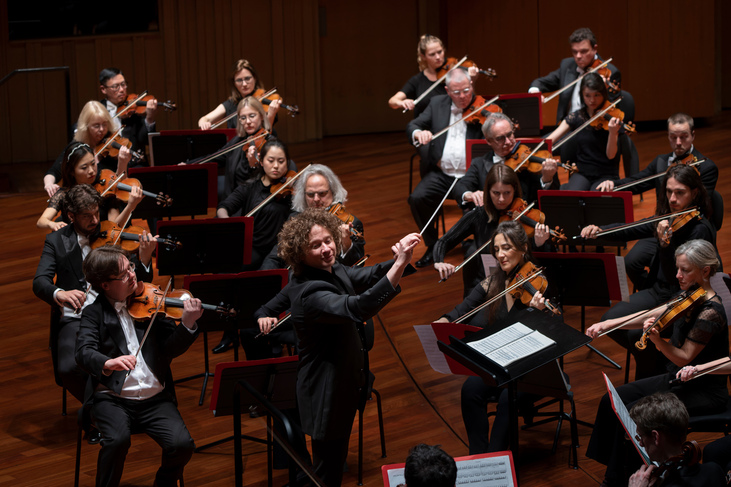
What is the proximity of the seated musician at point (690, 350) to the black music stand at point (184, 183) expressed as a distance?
2244 mm

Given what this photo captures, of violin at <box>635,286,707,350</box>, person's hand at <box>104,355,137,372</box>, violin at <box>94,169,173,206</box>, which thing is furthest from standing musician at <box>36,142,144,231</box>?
violin at <box>635,286,707,350</box>

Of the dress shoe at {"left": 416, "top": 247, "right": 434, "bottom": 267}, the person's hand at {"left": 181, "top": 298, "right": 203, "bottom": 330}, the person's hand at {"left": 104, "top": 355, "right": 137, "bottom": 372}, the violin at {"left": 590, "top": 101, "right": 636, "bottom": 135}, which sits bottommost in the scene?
the dress shoe at {"left": 416, "top": 247, "right": 434, "bottom": 267}

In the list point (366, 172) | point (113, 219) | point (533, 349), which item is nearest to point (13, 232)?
point (113, 219)

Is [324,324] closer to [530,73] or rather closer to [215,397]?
[215,397]

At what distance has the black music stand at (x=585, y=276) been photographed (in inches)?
143

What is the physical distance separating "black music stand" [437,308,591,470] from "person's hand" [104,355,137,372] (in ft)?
3.38

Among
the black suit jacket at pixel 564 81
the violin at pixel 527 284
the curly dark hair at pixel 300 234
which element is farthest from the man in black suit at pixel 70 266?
the black suit jacket at pixel 564 81

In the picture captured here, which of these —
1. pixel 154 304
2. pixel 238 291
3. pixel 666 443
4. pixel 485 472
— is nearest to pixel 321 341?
pixel 485 472

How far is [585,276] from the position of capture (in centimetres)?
370

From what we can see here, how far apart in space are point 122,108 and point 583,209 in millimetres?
3021

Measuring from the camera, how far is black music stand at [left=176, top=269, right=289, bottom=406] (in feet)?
12.0

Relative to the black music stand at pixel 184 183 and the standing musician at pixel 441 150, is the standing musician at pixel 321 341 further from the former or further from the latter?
the standing musician at pixel 441 150

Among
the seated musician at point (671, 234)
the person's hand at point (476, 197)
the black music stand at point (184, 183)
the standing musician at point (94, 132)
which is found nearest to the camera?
the seated musician at point (671, 234)

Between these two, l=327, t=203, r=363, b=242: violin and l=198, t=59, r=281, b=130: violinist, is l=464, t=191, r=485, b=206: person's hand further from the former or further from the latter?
l=198, t=59, r=281, b=130: violinist
